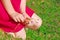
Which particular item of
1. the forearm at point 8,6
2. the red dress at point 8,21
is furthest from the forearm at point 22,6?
the forearm at point 8,6

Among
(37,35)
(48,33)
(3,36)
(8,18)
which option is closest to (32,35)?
(37,35)

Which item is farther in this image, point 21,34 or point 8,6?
point 21,34

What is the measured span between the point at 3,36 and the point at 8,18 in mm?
333

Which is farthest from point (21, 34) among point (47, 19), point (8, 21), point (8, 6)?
point (47, 19)

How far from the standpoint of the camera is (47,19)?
140 inches

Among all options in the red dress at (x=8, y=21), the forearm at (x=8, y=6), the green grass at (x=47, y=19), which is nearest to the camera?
the forearm at (x=8, y=6)

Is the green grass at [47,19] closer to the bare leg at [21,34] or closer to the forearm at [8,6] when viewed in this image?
the bare leg at [21,34]

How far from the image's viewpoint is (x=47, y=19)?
356 centimetres

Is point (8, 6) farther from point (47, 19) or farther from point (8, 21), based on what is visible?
point (47, 19)

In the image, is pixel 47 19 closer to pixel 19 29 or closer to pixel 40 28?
pixel 40 28

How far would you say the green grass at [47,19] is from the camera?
125 inches

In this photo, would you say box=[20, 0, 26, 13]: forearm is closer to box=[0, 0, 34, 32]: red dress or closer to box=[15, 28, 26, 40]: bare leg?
box=[0, 0, 34, 32]: red dress

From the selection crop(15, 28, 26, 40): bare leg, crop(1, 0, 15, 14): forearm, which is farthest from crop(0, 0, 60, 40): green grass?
crop(1, 0, 15, 14): forearm

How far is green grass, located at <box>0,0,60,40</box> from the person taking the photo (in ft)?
10.4
